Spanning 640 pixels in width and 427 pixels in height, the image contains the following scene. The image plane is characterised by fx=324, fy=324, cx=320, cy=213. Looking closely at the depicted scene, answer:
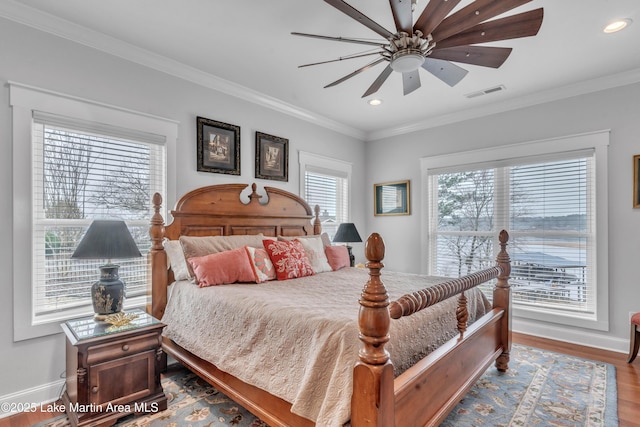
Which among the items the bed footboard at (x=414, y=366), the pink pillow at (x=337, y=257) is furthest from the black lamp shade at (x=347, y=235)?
the bed footboard at (x=414, y=366)

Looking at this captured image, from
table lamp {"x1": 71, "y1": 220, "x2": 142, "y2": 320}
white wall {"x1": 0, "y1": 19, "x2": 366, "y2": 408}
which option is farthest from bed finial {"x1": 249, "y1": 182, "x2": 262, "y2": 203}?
table lamp {"x1": 71, "y1": 220, "x2": 142, "y2": 320}

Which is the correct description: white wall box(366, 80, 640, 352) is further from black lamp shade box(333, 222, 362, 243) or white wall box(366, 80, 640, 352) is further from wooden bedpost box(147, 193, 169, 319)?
wooden bedpost box(147, 193, 169, 319)

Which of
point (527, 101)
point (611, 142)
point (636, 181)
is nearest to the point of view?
point (636, 181)

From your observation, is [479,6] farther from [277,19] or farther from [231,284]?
[231,284]

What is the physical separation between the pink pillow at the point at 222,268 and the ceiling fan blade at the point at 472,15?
2.09m

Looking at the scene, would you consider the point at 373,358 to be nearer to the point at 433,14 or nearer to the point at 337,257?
the point at 433,14

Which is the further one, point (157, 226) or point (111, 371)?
point (157, 226)

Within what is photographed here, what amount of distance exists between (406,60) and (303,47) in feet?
3.61

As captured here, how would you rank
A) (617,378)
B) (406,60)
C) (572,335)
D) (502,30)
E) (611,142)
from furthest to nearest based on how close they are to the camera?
(572,335) → (611,142) → (617,378) → (406,60) → (502,30)

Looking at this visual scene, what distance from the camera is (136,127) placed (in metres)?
2.78

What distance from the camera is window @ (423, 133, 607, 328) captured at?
3439mm

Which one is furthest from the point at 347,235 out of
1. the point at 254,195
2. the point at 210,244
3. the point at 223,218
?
the point at 210,244

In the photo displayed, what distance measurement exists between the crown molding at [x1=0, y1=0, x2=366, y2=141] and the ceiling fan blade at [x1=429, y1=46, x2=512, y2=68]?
218 centimetres

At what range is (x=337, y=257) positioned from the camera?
11.7 feet
